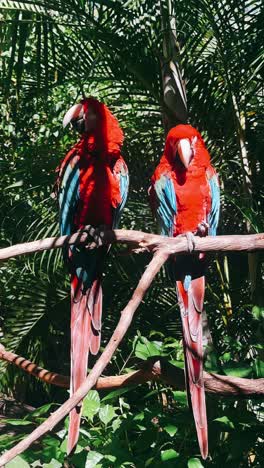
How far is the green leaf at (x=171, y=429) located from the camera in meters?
1.46

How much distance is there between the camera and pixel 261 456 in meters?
1.56

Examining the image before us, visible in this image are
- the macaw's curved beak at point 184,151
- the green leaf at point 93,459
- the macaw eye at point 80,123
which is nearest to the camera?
the green leaf at point 93,459

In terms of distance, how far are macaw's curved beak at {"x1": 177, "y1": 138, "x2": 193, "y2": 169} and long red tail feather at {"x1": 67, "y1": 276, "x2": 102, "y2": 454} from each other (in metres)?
0.44

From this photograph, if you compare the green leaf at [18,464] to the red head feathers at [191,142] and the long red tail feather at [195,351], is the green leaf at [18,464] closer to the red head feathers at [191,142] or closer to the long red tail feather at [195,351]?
the long red tail feather at [195,351]

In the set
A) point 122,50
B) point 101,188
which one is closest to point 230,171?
point 122,50

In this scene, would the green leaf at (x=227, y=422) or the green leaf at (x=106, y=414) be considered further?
the green leaf at (x=106, y=414)

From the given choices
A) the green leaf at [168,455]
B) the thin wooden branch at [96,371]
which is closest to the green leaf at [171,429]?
the green leaf at [168,455]

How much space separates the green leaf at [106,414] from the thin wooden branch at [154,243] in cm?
41

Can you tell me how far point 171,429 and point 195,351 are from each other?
201 mm

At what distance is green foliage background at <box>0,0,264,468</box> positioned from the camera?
1825 mm

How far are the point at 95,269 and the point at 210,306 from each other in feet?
3.19

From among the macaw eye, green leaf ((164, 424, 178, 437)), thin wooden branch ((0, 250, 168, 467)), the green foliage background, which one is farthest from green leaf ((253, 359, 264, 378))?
the macaw eye

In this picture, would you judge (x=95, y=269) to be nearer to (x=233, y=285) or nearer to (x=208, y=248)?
(x=208, y=248)

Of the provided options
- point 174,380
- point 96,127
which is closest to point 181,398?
point 174,380
